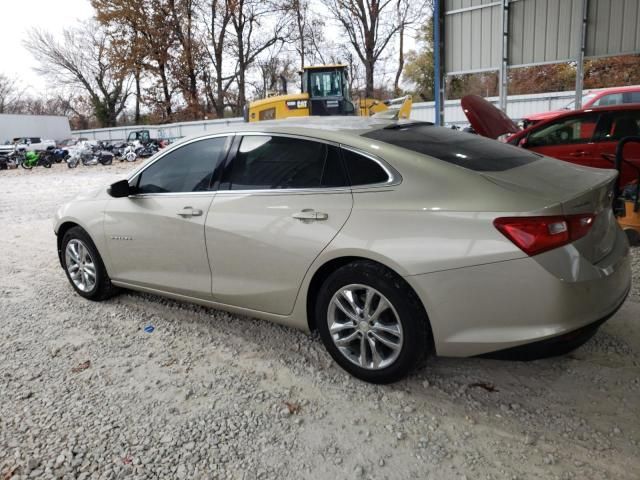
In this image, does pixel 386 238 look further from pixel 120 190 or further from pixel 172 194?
pixel 120 190

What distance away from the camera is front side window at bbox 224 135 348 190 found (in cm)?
290

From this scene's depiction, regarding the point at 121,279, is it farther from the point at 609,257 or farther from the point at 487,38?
the point at 487,38

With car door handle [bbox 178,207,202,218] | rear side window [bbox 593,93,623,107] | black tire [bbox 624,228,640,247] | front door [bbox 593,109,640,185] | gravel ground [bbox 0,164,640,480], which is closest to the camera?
gravel ground [bbox 0,164,640,480]

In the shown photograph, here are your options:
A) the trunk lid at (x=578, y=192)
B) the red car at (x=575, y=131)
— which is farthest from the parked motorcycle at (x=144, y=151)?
the trunk lid at (x=578, y=192)

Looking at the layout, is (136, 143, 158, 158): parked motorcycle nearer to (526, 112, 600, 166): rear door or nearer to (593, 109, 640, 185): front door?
(526, 112, 600, 166): rear door

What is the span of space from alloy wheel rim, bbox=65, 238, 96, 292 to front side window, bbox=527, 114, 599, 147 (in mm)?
6481

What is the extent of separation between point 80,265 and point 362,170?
290 centimetres

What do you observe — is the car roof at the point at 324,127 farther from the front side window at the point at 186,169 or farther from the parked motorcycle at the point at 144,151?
the parked motorcycle at the point at 144,151

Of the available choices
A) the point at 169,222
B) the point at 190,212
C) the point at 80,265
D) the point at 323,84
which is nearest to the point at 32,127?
the point at 323,84

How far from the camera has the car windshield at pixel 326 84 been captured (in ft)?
55.5

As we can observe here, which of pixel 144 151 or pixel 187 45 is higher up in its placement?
pixel 187 45

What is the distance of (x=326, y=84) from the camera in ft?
55.7

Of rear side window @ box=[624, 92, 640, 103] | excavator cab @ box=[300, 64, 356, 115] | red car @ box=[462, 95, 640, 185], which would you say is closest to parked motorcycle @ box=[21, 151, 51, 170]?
excavator cab @ box=[300, 64, 356, 115]

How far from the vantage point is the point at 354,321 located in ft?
9.11
